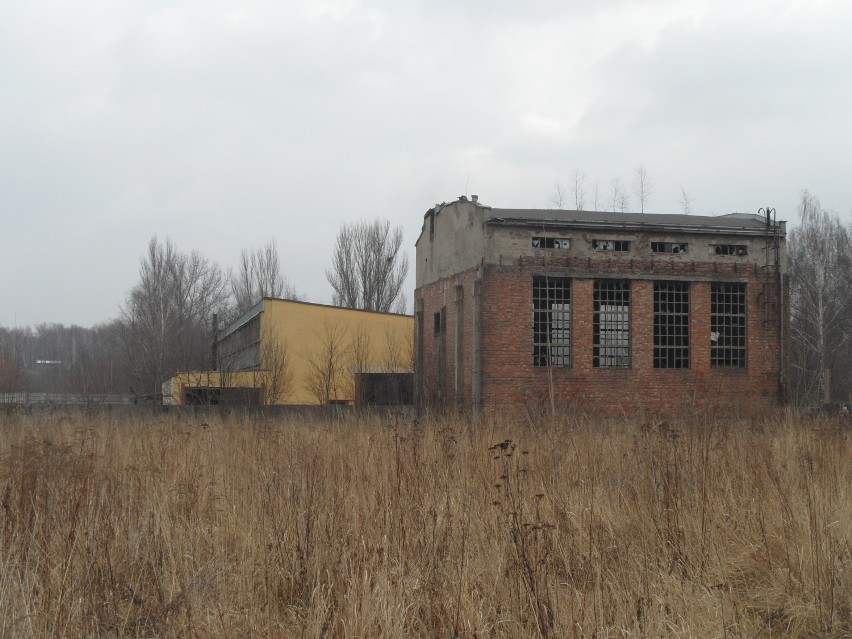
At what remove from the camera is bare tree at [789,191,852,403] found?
40781 millimetres

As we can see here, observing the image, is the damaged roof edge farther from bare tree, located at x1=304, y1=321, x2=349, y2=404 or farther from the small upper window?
bare tree, located at x1=304, y1=321, x2=349, y2=404

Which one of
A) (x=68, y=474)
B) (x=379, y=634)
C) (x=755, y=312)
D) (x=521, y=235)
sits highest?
(x=521, y=235)

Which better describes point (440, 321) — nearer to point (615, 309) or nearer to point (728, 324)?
point (615, 309)

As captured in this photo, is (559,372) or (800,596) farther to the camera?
(559,372)

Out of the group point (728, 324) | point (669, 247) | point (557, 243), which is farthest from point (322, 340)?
point (728, 324)

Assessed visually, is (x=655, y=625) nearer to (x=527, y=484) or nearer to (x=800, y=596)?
(x=800, y=596)

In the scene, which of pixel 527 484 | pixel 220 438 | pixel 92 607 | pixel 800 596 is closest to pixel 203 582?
pixel 92 607

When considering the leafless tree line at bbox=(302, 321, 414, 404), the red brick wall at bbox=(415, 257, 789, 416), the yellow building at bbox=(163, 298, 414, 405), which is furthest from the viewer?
the leafless tree line at bbox=(302, 321, 414, 404)

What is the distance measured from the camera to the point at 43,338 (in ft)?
347

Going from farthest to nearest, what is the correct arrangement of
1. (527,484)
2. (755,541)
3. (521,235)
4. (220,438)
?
(521,235) < (220,438) < (527,484) < (755,541)

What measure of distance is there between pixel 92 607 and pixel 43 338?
114 m

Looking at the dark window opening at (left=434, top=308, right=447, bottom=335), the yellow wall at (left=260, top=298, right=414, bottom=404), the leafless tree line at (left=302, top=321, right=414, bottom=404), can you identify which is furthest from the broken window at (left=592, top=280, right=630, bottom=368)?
the yellow wall at (left=260, top=298, right=414, bottom=404)

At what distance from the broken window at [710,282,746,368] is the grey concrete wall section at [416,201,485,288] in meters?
8.16

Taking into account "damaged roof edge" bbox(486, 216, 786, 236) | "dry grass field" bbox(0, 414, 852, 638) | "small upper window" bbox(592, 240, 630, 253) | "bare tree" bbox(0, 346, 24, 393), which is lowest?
"dry grass field" bbox(0, 414, 852, 638)
